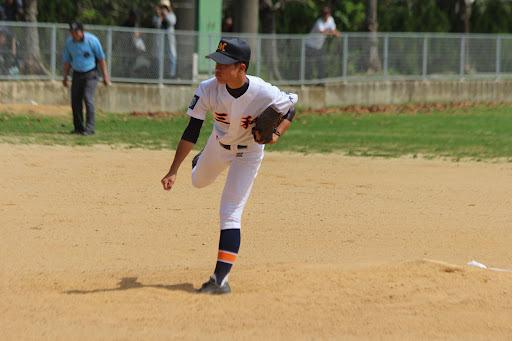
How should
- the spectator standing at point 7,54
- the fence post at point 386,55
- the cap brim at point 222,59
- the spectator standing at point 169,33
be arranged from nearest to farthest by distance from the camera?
the cap brim at point 222,59 < the spectator standing at point 7,54 < the spectator standing at point 169,33 < the fence post at point 386,55

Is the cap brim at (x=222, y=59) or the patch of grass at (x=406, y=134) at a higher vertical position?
the cap brim at (x=222, y=59)

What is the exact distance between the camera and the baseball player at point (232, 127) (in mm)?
6035

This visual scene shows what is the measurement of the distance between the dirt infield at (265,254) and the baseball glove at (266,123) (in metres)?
1.16

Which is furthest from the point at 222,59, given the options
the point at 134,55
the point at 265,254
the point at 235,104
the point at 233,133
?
the point at 134,55

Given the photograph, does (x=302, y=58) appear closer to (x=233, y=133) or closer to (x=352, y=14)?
(x=352, y=14)

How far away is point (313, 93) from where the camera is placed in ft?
77.6

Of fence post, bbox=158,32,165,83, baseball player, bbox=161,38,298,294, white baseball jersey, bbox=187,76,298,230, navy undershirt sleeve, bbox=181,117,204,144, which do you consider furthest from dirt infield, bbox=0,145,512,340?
fence post, bbox=158,32,165,83

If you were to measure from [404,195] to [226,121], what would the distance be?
5.12m

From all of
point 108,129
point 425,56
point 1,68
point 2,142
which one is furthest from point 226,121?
point 425,56

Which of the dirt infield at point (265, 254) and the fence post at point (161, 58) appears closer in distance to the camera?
the dirt infield at point (265, 254)

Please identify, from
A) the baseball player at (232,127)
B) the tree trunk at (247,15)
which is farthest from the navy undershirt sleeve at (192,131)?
the tree trunk at (247,15)

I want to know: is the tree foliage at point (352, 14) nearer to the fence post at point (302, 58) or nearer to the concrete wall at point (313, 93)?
the fence post at point (302, 58)

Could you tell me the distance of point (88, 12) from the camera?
92.2ft

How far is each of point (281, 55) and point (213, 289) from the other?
57.8ft
